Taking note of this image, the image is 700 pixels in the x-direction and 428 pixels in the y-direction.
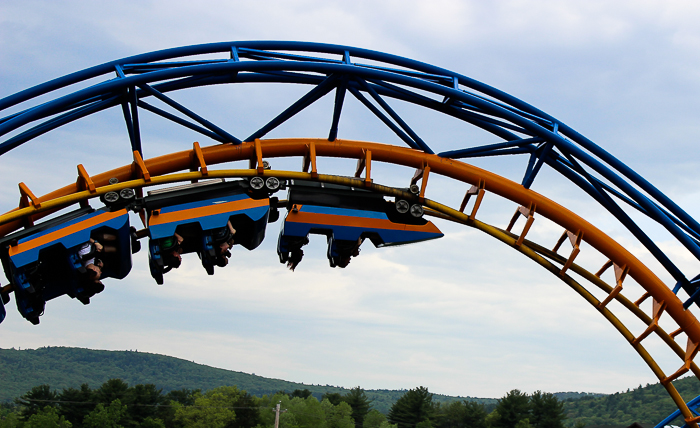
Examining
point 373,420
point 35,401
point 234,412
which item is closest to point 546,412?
point 373,420

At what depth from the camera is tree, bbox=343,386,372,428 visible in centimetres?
7650

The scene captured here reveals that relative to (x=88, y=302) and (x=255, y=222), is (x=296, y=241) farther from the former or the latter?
(x=88, y=302)

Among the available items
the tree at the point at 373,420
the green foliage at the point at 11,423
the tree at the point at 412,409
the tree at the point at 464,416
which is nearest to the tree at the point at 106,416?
the green foliage at the point at 11,423

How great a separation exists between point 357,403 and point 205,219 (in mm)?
71057

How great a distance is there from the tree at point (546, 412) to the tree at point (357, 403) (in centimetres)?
1953

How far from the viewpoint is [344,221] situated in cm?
1093

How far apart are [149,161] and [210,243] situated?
1.84 meters

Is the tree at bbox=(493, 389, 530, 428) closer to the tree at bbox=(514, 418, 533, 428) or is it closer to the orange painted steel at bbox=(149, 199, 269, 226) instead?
the tree at bbox=(514, 418, 533, 428)

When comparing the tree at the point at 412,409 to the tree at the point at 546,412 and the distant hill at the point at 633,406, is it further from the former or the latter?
the distant hill at the point at 633,406

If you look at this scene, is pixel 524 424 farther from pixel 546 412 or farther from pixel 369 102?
pixel 369 102

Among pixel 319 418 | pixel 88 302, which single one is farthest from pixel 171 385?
pixel 88 302

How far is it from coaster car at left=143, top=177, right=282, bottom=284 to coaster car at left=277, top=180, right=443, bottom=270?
0.47m

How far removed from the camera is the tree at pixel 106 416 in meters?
60.1

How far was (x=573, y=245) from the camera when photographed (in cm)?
1203
